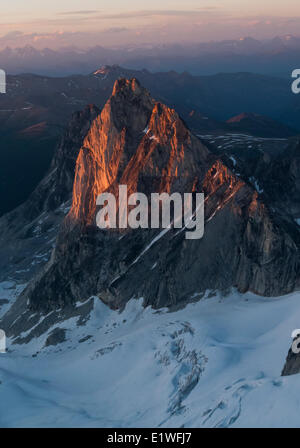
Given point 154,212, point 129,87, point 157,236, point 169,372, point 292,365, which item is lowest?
point 169,372

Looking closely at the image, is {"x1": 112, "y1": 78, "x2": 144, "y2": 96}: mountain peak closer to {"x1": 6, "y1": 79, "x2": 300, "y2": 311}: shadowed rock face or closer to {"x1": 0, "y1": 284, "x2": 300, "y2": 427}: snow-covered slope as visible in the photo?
{"x1": 6, "y1": 79, "x2": 300, "y2": 311}: shadowed rock face

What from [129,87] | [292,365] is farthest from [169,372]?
[129,87]

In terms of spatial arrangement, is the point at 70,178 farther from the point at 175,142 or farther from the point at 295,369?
the point at 295,369

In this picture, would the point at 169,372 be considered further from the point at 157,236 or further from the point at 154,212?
the point at 154,212

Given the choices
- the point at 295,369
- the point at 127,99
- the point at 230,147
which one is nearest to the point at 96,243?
the point at 127,99

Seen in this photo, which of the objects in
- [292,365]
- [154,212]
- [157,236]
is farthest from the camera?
[154,212]
